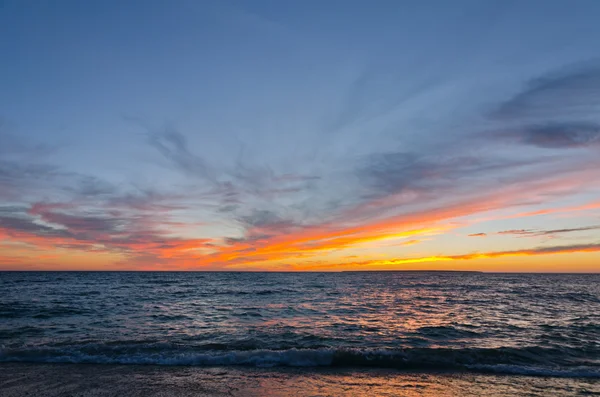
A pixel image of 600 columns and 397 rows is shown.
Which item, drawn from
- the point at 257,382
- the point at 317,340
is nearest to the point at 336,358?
the point at 317,340

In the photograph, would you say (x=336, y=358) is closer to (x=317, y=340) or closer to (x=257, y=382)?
(x=317, y=340)

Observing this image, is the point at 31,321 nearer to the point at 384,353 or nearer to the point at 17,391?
the point at 17,391

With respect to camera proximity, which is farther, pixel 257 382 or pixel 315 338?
pixel 315 338

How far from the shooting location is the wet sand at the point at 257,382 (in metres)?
11.0

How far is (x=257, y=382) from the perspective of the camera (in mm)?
12031

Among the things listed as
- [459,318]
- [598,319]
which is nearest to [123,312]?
[459,318]

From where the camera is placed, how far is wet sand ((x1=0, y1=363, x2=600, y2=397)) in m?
11.0

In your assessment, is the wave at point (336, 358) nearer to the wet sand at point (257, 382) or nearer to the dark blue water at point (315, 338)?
the dark blue water at point (315, 338)

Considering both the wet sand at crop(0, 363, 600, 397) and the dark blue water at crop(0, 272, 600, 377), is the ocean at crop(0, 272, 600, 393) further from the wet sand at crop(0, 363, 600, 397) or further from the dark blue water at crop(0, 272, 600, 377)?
the wet sand at crop(0, 363, 600, 397)

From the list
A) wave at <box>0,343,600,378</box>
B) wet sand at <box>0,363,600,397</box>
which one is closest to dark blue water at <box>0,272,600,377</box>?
wave at <box>0,343,600,378</box>

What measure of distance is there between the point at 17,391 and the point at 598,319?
116 ft

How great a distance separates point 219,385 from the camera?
11.6 metres

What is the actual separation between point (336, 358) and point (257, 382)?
14.2 feet

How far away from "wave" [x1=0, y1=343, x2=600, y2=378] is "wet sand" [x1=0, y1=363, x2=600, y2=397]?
828 millimetres
